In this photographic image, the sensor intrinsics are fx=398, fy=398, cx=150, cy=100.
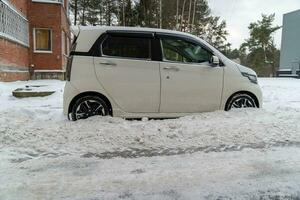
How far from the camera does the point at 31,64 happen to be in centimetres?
2250

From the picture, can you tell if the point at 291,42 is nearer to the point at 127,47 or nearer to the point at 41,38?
the point at 41,38

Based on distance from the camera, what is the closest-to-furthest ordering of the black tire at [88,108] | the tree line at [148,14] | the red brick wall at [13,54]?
1. the black tire at [88,108]
2. the red brick wall at [13,54]
3. the tree line at [148,14]

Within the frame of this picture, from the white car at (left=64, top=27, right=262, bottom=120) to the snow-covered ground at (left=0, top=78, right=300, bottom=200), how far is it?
0.45m

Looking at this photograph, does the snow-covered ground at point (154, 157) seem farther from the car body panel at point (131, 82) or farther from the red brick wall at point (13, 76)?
the red brick wall at point (13, 76)

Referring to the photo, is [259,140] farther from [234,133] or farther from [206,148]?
[206,148]

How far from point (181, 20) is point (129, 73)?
31.0 m

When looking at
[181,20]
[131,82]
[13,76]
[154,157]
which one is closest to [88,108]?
[131,82]

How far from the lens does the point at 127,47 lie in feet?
25.7

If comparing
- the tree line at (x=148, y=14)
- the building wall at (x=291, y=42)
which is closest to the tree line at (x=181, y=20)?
the tree line at (x=148, y=14)

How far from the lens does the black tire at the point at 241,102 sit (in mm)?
8125

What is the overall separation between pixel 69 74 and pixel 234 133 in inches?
130

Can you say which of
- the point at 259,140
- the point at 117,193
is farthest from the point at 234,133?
the point at 117,193

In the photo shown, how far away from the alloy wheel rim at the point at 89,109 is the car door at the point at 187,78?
1206mm

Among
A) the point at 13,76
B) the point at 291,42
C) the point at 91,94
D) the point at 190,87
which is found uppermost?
the point at 291,42
